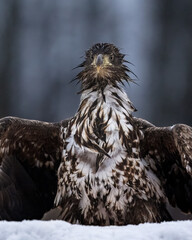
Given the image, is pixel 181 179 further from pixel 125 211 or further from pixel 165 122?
pixel 165 122

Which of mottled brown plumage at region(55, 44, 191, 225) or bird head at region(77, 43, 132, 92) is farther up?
bird head at region(77, 43, 132, 92)

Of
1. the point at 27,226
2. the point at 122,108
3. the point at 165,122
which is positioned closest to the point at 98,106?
the point at 122,108

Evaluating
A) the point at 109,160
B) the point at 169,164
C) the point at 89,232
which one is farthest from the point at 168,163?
the point at 89,232

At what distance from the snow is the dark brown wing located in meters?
1.43

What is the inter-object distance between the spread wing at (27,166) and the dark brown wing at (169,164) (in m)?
0.56

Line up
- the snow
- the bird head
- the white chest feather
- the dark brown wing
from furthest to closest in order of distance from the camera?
1. the bird head
2. the dark brown wing
3. the white chest feather
4. the snow

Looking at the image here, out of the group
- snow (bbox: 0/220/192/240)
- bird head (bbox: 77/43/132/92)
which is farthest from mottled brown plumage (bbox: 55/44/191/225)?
snow (bbox: 0/220/192/240)

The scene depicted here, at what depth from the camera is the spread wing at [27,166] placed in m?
3.54

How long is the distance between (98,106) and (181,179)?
26.4 inches

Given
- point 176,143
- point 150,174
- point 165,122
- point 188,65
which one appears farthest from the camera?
point 188,65

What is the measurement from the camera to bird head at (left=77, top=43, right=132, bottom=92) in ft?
11.9

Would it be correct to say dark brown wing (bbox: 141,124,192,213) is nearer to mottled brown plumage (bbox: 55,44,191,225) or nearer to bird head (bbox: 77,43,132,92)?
mottled brown plumage (bbox: 55,44,191,225)

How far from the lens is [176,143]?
3338 millimetres

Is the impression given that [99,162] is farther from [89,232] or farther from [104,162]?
[89,232]
